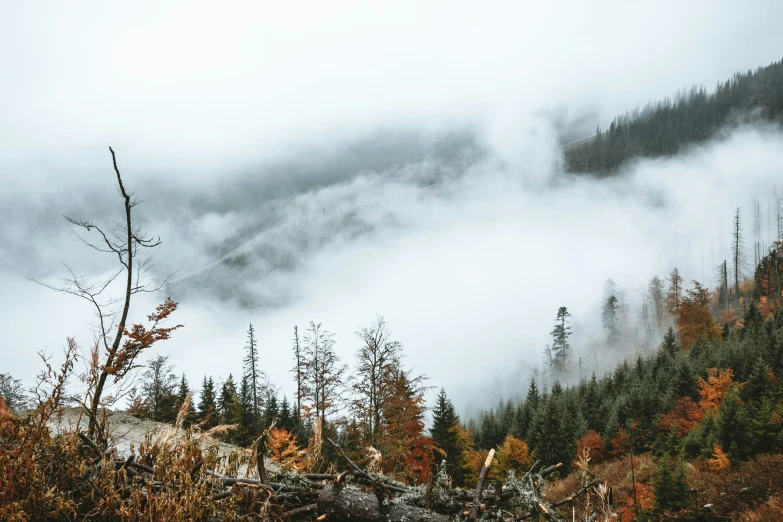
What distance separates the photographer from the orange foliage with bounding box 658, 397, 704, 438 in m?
31.0

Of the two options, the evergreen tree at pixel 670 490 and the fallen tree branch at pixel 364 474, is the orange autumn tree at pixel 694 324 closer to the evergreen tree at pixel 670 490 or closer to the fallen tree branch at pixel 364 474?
the evergreen tree at pixel 670 490

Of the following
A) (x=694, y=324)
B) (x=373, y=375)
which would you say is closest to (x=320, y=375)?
(x=373, y=375)

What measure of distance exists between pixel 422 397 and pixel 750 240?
202183 mm

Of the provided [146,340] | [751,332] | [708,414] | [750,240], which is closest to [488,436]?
[708,414]

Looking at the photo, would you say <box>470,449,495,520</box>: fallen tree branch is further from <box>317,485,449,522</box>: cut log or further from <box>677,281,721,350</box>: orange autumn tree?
<box>677,281,721,350</box>: orange autumn tree

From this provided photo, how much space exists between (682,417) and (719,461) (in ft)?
31.6

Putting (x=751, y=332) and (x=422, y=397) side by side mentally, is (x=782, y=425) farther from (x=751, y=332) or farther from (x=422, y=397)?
(x=751, y=332)

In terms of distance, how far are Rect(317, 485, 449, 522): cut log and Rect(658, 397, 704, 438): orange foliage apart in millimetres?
34099

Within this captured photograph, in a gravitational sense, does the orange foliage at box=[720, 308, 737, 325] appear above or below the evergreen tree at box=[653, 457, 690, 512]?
above

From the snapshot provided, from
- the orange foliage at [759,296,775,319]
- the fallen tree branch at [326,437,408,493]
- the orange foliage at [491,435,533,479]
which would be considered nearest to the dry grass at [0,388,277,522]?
the fallen tree branch at [326,437,408,493]

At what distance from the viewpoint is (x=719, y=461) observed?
23.8m

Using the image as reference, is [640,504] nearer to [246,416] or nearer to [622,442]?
[622,442]

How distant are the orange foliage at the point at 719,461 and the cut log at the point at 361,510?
29.2 metres

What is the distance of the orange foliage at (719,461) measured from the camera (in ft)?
77.8
